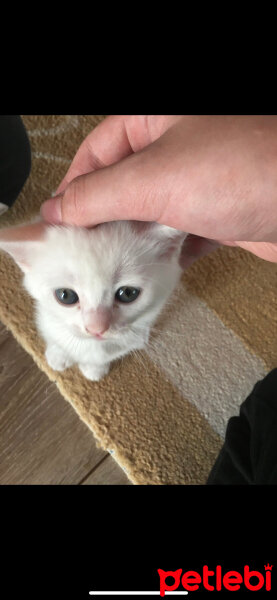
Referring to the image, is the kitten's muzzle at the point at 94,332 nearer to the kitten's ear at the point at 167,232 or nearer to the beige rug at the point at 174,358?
the kitten's ear at the point at 167,232

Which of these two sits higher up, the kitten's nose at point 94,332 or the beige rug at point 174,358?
the kitten's nose at point 94,332

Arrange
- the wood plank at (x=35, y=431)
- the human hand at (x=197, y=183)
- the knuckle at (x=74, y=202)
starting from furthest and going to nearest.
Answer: the wood plank at (x=35, y=431)
the knuckle at (x=74, y=202)
the human hand at (x=197, y=183)

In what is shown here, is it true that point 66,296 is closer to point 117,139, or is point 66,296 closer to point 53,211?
A: point 53,211

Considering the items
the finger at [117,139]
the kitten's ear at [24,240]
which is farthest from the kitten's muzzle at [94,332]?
the finger at [117,139]

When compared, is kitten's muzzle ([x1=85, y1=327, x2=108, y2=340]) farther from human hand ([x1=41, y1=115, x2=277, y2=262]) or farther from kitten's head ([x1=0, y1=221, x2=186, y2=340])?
human hand ([x1=41, y1=115, x2=277, y2=262])

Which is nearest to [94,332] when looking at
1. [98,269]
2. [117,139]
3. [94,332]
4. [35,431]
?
[94,332]

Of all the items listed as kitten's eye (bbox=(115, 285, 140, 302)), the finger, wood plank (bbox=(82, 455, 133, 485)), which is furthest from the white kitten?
wood plank (bbox=(82, 455, 133, 485))

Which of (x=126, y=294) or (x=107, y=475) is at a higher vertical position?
(x=126, y=294)

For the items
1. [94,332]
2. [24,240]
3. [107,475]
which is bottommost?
[107,475]
